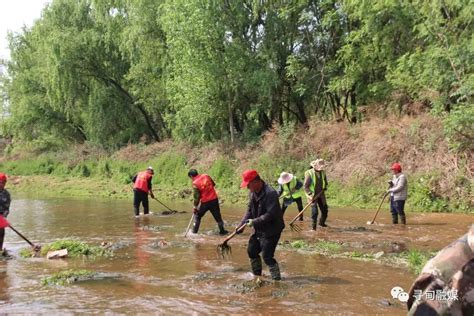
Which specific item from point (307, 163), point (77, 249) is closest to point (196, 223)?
point (77, 249)

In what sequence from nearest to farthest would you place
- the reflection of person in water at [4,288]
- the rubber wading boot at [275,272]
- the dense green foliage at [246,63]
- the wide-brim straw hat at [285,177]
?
1. the reflection of person in water at [4,288]
2. the rubber wading boot at [275,272]
3. the wide-brim straw hat at [285,177]
4. the dense green foliage at [246,63]

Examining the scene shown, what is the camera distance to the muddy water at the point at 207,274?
23.2ft

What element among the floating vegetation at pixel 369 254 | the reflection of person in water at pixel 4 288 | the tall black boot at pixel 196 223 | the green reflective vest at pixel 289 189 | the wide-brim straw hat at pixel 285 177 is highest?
the wide-brim straw hat at pixel 285 177

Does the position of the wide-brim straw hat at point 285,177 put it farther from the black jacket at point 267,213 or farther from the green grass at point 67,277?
the green grass at point 67,277

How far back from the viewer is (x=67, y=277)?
870cm

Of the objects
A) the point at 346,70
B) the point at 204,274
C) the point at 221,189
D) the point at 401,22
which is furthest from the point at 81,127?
the point at 204,274

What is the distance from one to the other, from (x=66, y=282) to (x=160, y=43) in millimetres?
22997

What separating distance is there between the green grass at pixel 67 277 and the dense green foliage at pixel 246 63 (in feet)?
42.1

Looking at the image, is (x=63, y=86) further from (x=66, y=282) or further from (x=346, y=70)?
(x=66, y=282)

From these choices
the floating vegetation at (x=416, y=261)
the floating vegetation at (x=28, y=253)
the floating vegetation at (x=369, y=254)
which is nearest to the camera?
the floating vegetation at (x=416, y=261)

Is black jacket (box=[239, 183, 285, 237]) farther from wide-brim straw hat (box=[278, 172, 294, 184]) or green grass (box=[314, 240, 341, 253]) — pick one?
wide-brim straw hat (box=[278, 172, 294, 184])

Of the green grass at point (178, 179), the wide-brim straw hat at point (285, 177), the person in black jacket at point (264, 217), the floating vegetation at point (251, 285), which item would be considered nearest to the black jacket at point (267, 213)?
the person in black jacket at point (264, 217)

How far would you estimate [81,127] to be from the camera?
136 ft

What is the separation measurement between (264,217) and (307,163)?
15.2 m
